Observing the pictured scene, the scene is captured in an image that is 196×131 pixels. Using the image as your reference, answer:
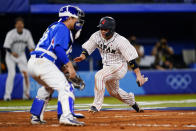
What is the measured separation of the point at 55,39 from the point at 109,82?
8.51ft

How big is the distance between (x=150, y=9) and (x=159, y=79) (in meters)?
4.24

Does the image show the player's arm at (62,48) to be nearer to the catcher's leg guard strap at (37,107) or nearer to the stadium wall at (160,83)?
the catcher's leg guard strap at (37,107)

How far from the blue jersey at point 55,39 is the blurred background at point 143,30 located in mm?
2749

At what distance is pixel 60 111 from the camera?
6.25 metres

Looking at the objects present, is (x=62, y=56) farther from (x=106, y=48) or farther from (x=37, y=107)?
(x=106, y=48)

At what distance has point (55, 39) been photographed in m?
6.05

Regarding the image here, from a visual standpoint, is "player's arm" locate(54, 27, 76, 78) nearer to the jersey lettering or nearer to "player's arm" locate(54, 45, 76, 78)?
"player's arm" locate(54, 45, 76, 78)

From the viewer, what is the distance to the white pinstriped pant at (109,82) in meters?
8.14

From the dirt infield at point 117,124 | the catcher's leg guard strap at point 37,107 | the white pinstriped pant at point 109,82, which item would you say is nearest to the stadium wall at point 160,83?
the white pinstriped pant at point 109,82

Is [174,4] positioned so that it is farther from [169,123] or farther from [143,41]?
[169,123]

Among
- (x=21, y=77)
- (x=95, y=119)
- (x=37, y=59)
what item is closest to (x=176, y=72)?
(x=21, y=77)

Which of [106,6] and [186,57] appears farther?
[186,57]

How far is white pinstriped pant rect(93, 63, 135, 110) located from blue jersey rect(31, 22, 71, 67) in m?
1.99

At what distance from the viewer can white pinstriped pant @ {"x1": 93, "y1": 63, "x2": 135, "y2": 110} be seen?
8141 mm
